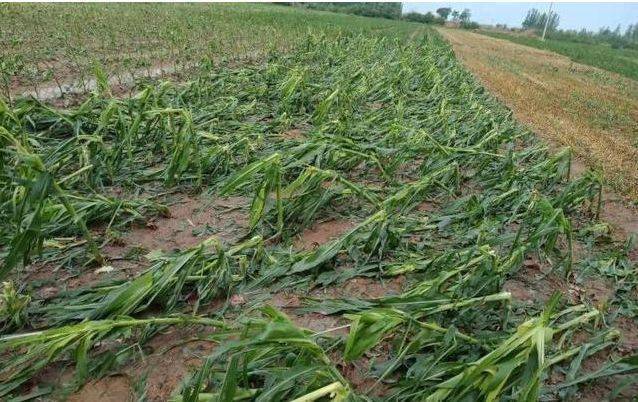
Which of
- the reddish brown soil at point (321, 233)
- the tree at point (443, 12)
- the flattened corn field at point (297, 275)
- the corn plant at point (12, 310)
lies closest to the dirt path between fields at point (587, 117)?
the flattened corn field at point (297, 275)

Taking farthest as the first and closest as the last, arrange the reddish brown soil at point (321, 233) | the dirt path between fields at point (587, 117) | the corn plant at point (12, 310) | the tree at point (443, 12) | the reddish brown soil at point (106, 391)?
the tree at point (443, 12)
the dirt path between fields at point (587, 117)
the reddish brown soil at point (321, 233)
the corn plant at point (12, 310)
the reddish brown soil at point (106, 391)

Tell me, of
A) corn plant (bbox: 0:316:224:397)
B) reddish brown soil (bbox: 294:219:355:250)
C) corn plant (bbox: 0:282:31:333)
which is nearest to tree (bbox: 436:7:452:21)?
reddish brown soil (bbox: 294:219:355:250)

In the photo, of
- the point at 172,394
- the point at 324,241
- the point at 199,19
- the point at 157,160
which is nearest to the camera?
the point at 172,394

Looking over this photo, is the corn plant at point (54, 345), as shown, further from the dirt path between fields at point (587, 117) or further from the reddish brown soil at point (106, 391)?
the dirt path between fields at point (587, 117)

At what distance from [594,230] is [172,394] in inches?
120

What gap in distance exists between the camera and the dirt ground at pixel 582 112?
5535 mm

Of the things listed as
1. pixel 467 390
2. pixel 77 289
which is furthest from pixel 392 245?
pixel 77 289

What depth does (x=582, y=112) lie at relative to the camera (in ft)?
28.1

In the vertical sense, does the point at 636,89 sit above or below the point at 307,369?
below

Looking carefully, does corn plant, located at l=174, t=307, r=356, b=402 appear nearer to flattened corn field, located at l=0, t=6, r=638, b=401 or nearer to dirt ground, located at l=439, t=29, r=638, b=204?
flattened corn field, located at l=0, t=6, r=638, b=401

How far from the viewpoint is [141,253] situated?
2.80m

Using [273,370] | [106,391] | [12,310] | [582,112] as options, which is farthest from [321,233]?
[582,112]

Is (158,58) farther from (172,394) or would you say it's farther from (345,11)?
(345,11)

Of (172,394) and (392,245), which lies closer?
(172,394)
